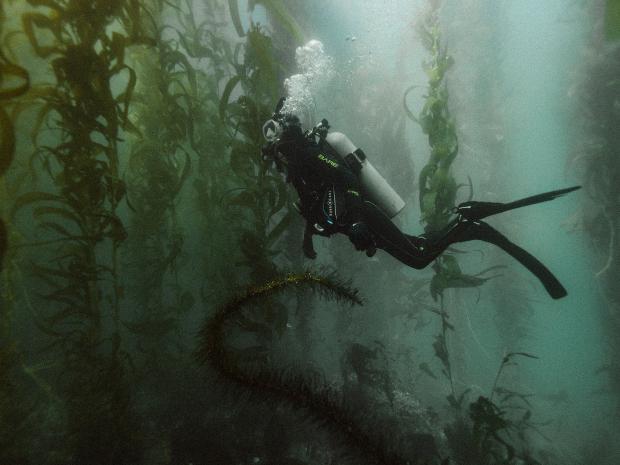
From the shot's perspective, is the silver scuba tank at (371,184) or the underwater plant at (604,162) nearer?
the silver scuba tank at (371,184)

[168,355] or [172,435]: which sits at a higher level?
[168,355]

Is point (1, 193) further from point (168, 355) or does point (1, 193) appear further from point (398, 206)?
point (398, 206)

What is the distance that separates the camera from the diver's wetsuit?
3.85 metres

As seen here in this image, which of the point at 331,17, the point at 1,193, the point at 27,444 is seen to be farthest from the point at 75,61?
the point at 331,17

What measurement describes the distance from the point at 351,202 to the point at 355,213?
0.14 metres

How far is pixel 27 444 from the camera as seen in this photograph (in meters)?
4.61

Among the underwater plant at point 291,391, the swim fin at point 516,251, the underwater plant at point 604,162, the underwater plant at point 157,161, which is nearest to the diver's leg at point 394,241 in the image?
the swim fin at point 516,251

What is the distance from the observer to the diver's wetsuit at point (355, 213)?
152 inches

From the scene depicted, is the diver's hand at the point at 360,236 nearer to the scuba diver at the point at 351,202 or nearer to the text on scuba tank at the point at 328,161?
the scuba diver at the point at 351,202

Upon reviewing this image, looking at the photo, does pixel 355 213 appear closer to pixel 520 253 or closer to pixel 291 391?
pixel 291 391

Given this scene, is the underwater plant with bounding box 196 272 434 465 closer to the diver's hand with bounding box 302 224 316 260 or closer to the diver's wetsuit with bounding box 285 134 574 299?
the diver's wetsuit with bounding box 285 134 574 299

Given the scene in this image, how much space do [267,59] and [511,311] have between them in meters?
11.4

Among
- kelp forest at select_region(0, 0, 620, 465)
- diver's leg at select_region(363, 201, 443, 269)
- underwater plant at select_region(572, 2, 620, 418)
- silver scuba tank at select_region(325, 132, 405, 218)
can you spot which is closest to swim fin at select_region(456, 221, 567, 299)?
diver's leg at select_region(363, 201, 443, 269)

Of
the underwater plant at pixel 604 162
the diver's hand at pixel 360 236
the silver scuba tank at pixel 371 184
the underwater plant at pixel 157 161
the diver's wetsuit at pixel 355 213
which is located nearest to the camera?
the diver's hand at pixel 360 236
